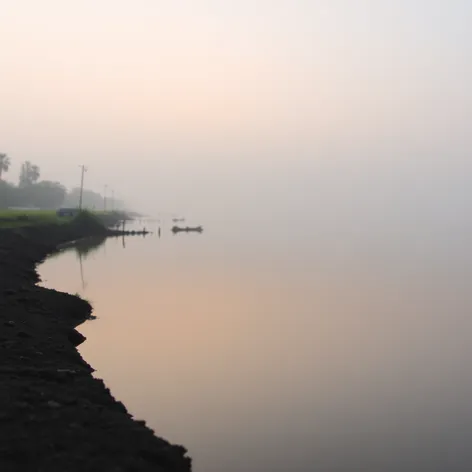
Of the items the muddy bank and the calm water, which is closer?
the muddy bank

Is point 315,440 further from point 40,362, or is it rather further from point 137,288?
point 137,288

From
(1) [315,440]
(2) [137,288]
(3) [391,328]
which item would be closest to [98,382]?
(1) [315,440]

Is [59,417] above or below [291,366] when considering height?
above

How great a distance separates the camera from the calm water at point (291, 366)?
1752 cm

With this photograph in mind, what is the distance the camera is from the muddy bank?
12.7 metres

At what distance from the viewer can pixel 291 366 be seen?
26547 mm

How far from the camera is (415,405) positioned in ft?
70.2

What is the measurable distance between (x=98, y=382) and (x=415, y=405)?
13.8m

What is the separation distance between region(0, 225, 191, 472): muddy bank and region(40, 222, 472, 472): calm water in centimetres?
209

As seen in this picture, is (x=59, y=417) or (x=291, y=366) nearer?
(x=59, y=417)

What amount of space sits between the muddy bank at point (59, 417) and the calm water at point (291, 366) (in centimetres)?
209

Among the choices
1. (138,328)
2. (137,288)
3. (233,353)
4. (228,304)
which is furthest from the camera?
(137,288)

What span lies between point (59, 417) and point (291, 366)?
1452 centimetres

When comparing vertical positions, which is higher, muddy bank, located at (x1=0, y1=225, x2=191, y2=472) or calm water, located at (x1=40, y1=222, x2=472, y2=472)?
muddy bank, located at (x1=0, y1=225, x2=191, y2=472)
